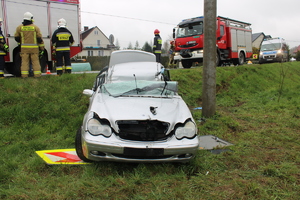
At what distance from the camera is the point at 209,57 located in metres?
6.17

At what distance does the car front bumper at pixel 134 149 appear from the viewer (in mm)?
3172

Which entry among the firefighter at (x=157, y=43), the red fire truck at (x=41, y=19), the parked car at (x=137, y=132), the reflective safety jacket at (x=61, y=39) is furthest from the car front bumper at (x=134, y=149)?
the firefighter at (x=157, y=43)

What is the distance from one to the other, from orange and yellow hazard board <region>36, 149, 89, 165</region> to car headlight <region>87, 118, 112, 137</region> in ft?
2.07

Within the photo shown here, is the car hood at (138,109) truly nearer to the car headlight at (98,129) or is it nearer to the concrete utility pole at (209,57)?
the car headlight at (98,129)

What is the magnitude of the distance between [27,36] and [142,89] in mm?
4930

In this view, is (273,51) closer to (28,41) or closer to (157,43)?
(157,43)

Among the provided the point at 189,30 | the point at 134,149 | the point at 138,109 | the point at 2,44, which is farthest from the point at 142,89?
the point at 189,30

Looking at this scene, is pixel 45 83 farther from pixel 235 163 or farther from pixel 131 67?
pixel 235 163

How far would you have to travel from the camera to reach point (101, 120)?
11.1ft

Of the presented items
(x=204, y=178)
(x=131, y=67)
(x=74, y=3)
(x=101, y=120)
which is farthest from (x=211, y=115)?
(x=74, y=3)

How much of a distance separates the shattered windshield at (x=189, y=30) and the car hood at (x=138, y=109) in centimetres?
996

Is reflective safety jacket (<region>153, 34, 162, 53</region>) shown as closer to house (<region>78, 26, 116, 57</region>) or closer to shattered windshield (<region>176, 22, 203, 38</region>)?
shattered windshield (<region>176, 22, 203, 38</region>)

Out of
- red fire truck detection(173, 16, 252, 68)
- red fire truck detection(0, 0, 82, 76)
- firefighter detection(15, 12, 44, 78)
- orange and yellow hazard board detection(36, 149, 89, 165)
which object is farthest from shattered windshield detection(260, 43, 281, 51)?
orange and yellow hazard board detection(36, 149, 89, 165)

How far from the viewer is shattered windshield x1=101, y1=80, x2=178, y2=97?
14.0 feet
